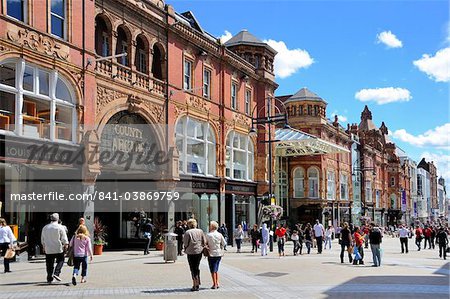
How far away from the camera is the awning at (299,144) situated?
4309 centimetres

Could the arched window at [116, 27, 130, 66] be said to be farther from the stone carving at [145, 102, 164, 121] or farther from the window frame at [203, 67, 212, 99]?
the window frame at [203, 67, 212, 99]

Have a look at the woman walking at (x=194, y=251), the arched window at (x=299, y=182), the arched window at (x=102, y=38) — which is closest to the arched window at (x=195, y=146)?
the arched window at (x=102, y=38)

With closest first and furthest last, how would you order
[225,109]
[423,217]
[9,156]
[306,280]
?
[306,280]
[9,156]
[225,109]
[423,217]

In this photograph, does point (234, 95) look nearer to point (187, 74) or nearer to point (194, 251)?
point (187, 74)

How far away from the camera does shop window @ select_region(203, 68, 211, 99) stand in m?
→ 32.7

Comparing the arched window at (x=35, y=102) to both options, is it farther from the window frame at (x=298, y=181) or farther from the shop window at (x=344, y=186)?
the shop window at (x=344, y=186)

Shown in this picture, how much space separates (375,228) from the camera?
19.8m

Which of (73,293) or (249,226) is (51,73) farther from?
(249,226)

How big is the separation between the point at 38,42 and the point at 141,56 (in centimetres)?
803

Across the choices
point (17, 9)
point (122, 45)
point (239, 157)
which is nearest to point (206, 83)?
point (239, 157)

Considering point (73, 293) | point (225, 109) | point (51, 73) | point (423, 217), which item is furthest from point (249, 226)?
point (423, 217)

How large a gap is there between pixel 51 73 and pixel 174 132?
29.8 ft

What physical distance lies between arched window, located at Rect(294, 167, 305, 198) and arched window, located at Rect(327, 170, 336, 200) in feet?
13.5

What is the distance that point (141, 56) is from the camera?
27.6 metres
